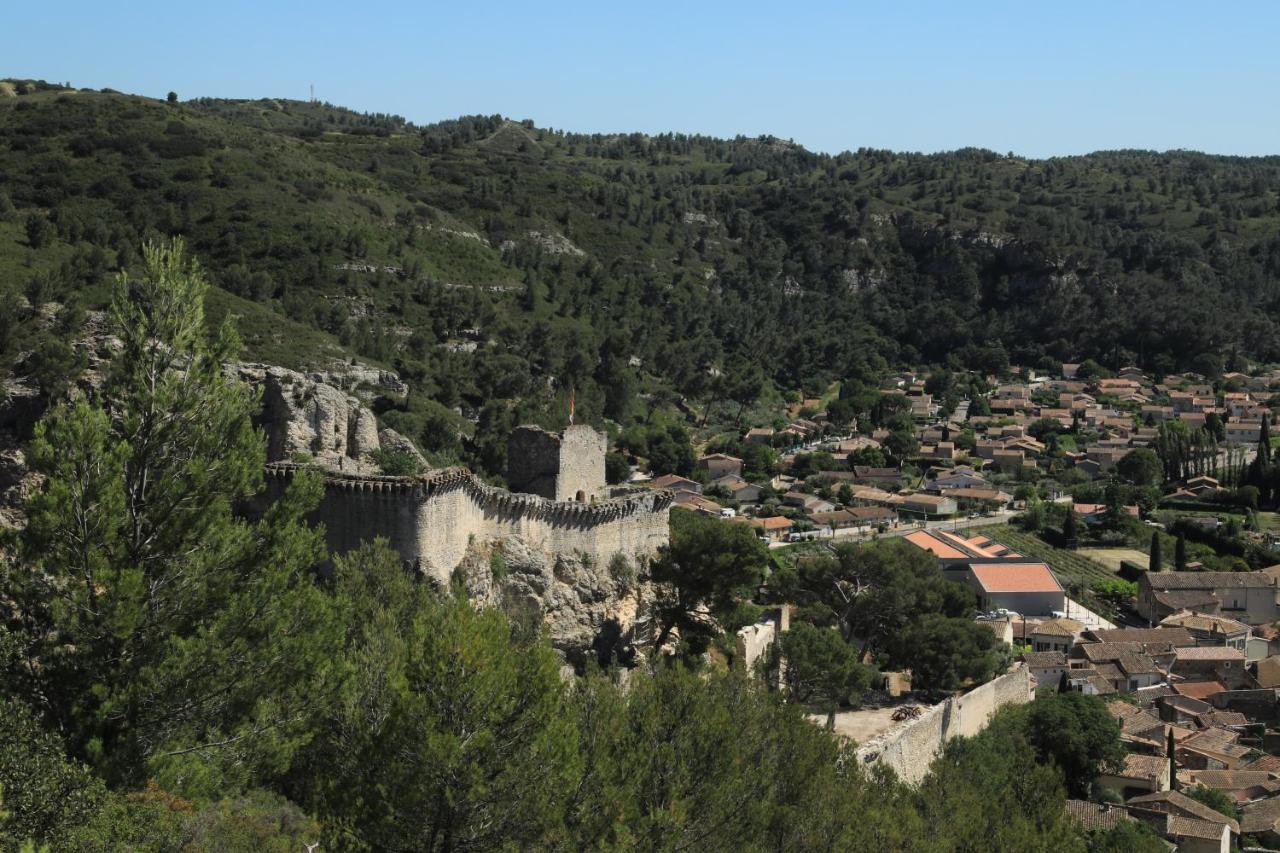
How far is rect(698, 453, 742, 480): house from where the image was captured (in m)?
80.2

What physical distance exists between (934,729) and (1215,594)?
101ft

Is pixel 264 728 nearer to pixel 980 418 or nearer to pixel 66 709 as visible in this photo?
pixel 66 709

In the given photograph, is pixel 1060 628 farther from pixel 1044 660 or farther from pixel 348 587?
pixel 348 587

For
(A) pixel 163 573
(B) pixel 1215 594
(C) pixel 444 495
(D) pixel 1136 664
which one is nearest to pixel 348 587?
(C) pixel 444 495

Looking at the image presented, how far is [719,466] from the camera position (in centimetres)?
8088

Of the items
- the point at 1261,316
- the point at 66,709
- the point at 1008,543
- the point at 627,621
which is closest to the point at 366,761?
the point at 66,709

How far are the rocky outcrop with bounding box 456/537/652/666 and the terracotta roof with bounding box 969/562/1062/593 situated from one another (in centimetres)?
2533

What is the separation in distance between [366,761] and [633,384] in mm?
71957

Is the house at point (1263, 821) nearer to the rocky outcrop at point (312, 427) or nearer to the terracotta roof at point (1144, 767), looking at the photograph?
the terracotta roof at point (1144, 767)

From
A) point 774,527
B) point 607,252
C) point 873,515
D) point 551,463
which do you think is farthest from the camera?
point 607,252

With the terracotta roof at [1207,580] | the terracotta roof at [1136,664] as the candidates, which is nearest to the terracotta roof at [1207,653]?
the terracotta roof at [1136,664]

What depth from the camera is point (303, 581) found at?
16.6 meters

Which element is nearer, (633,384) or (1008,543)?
(1008,543)

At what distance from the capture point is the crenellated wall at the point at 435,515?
89.6 ft
